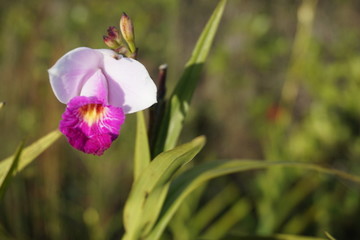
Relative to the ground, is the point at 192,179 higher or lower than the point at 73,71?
lower

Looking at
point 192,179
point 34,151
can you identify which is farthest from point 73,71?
point 192,179

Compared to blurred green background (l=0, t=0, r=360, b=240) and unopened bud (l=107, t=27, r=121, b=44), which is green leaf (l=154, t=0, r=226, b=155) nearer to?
unopened bud (l=107, t=27, r=121, b=44)

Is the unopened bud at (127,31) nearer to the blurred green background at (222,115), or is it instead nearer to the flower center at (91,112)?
the flower center at (91,112)

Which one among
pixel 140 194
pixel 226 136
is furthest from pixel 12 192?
pixel 226 136

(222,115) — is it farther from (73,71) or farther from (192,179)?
(73,71)

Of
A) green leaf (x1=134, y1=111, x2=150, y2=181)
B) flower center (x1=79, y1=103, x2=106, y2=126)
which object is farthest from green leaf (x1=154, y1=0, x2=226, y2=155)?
flower center (x1=79, y1=103, x2=106, y2=126)

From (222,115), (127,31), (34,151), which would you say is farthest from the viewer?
(222,115)
